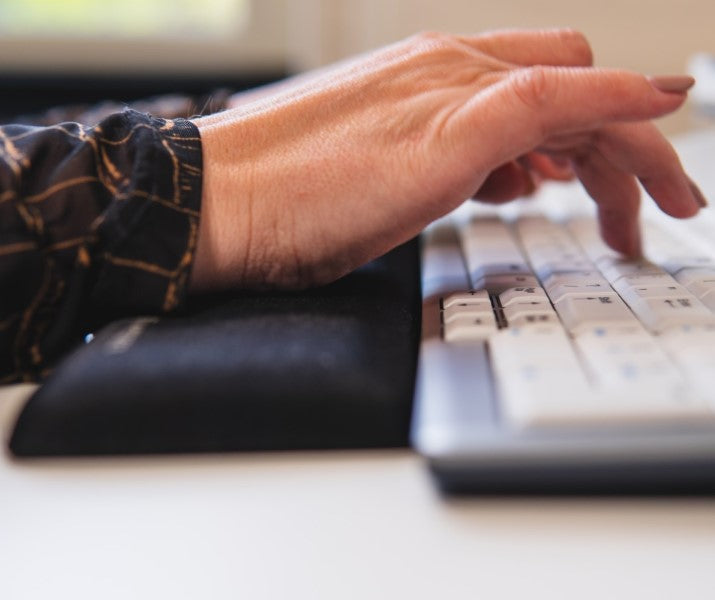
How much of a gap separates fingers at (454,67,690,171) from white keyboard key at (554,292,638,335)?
0.10m

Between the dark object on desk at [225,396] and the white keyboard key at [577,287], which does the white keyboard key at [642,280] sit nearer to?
the white keyboard key at [577,287]

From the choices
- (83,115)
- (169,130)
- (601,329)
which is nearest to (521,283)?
(601,329)

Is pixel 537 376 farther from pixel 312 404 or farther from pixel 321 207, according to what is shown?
pixel 321 207

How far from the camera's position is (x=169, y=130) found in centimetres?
43

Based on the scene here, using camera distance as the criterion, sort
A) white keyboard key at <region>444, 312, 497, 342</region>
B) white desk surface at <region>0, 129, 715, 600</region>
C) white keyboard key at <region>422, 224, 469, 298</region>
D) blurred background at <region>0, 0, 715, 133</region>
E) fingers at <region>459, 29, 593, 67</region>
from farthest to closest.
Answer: blurred background at <region>0, 0, 715, 133</region> < fingers at <region>459, 29, 593, 67</region> < white keyboard key at <region>422, 224, 469, 298</region> < white keyboard key at <region>444, 312, 497, 342</region> < white desk surface at <region>0, 129, 715, 600</region>

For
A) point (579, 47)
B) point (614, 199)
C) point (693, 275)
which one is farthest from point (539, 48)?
point (693, 275)

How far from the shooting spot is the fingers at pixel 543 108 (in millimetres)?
436

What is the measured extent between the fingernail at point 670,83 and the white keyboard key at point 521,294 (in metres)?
0.15

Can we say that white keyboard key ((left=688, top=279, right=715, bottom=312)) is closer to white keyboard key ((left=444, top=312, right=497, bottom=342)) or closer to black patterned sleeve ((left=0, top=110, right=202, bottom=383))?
white keyboard key ((left=444, top=312, right=497, bottom=342))

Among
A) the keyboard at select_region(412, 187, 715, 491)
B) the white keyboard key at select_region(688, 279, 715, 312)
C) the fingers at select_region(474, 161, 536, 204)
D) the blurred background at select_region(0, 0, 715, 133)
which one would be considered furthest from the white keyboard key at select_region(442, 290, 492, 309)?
the blurred background at select_region(0, 0, 715, 133)

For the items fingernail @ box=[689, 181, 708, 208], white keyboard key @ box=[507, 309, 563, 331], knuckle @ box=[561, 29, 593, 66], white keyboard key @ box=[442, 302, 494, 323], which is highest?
knuckle @ box=[561, 29, 593, 66]

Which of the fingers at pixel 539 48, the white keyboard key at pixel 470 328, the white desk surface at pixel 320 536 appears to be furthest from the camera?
the fingers at pixel 539 48

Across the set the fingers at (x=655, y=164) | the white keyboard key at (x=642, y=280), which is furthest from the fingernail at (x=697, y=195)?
the white keyboard key at (x=642, y=280)

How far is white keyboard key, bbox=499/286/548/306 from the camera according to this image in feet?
1.27
